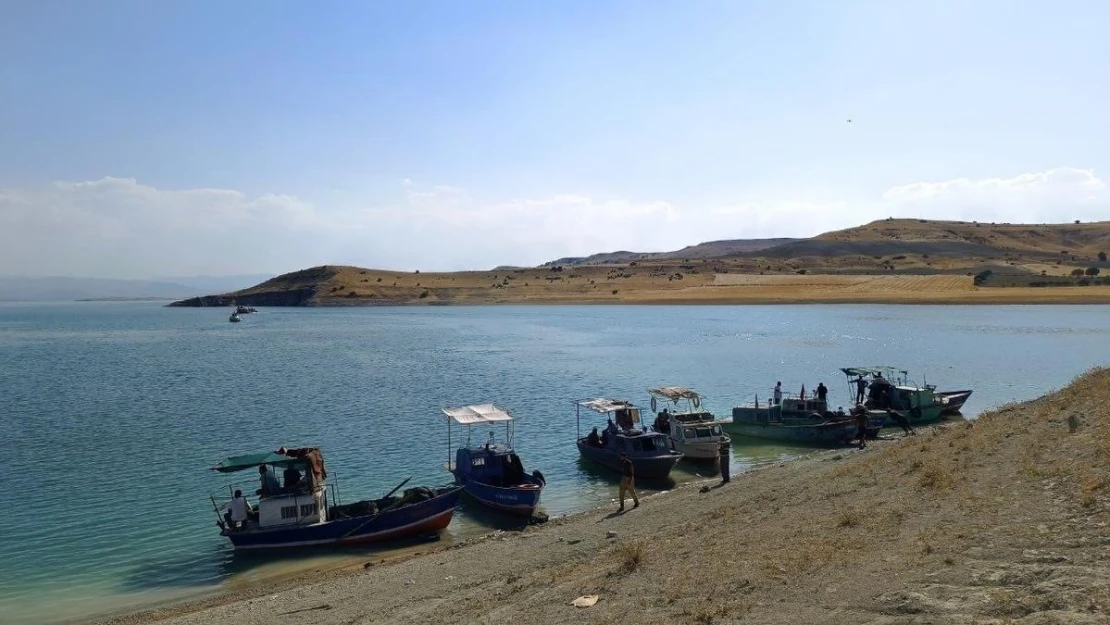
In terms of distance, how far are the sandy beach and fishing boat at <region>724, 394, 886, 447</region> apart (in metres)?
11.3

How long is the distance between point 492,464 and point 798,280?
127 m

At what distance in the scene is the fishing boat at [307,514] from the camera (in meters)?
24.0

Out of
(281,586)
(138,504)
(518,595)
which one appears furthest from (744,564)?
(138,504)

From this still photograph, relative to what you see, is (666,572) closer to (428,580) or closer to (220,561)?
(428,580)

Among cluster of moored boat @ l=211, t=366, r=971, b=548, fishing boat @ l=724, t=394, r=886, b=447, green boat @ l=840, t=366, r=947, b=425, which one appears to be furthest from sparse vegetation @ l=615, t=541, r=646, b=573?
green boat @ l=840, t=366, r=947, b=425

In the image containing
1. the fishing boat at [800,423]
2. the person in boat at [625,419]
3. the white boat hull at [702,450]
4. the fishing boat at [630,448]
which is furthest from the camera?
the fishing boat at [800,423]

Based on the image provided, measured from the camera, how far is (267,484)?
25031 mm

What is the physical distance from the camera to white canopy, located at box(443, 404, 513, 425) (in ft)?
97.3

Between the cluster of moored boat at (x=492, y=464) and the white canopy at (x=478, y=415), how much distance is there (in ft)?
0.13

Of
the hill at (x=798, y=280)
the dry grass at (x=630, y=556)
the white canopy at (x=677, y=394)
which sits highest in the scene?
the hill at (x=798, y=280)

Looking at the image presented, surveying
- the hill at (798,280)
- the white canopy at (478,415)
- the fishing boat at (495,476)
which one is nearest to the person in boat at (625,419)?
the white canopy at (478,415)

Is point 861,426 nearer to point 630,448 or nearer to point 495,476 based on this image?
point 630,448

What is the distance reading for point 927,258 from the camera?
554 feet

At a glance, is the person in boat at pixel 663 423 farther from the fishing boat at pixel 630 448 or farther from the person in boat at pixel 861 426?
the person in boat at pixel 861 426
